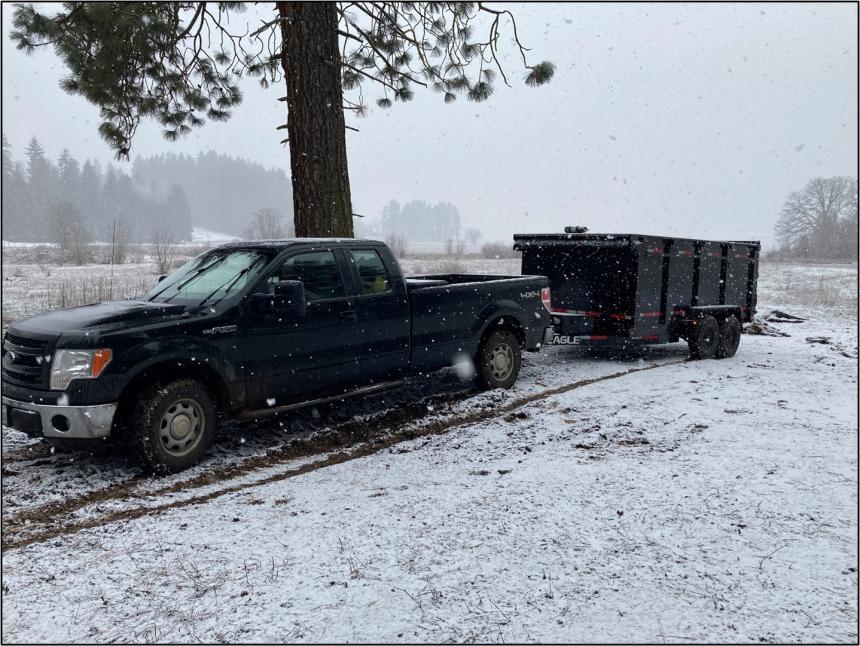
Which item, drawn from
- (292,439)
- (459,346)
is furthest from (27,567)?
(459,346)

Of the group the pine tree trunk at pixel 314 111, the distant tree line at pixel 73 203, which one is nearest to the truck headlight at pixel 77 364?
the pine tree trunk at pixel 314 111

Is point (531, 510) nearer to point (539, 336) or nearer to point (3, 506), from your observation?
point (3, 506)

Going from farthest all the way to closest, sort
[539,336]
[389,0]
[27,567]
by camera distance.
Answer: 1. [389,0]
2. [539,336]
3. [27,567]

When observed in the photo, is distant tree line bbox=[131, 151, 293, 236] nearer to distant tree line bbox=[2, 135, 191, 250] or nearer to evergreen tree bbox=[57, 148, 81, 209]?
distant tree line bbox=[2, 135, 191, 250]

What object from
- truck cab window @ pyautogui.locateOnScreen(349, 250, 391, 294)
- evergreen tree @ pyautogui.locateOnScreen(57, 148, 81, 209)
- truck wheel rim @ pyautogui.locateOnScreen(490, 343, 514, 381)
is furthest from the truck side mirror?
evergreen tree @ pyautogui.locateOnScreen(57, 148, 81, 209)

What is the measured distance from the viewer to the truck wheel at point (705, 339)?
11117mm

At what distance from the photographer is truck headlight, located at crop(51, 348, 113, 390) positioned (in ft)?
16.2

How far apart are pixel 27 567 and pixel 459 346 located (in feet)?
16.7

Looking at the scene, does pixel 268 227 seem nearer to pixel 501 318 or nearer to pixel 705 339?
pixel 705 339

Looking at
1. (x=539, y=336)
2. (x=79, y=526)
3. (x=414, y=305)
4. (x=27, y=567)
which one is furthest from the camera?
(x=539, y=336)

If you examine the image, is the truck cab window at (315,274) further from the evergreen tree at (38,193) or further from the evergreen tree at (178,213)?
the evergreen tree at (178,213)

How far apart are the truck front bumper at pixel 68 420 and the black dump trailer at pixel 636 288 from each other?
7.40m

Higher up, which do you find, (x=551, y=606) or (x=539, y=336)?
(x=539, y=336)

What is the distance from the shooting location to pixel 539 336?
29.3 feet
